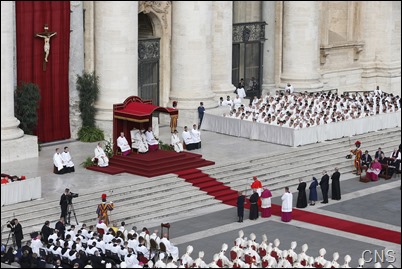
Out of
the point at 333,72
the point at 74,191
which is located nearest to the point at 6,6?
the point at 74,191

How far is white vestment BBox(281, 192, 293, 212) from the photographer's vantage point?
137ft

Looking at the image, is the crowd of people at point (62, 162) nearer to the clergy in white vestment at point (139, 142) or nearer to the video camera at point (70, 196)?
the clergy in white vestment at point (139, 142)

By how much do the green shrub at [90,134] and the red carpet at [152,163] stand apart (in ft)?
16.1

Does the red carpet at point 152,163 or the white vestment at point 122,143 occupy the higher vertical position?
the white vestment at point 122,143

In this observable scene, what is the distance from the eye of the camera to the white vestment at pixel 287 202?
41.8 m

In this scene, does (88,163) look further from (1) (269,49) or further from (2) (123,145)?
(1) (269,49)

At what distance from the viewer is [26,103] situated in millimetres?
48938

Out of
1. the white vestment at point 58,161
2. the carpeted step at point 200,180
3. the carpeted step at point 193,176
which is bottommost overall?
the carpeted step at point 200,180

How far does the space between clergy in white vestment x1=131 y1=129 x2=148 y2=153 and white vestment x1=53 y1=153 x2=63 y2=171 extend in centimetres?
362

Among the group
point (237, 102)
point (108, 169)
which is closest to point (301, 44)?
point (237, 102)

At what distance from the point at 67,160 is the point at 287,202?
29.9 feet

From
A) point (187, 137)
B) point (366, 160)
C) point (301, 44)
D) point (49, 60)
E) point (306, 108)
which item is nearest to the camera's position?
point (187, 137)

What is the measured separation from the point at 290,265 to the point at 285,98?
26.5 m

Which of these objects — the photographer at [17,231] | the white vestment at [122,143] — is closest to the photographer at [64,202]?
the photographer at [17,231]
